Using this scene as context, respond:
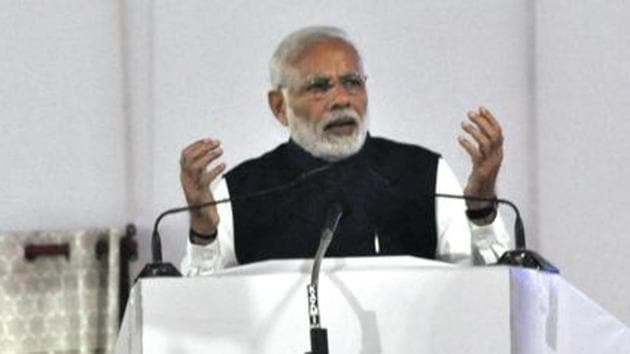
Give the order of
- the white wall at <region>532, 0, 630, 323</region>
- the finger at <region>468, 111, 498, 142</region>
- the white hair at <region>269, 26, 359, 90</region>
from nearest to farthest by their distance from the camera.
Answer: the finger at <region>468, 111, 498, 142</region> < the white hair at <region>269, 26, 359, 90</region> < the white wall at <region>532, 0, 630, 323</region>

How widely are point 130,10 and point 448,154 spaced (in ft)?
2.66

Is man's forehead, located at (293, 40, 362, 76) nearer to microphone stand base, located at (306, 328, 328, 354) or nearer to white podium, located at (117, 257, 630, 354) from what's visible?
white podium, located at (117, 257, 630, 354)

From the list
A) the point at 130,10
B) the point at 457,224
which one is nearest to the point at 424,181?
the point at 457,224

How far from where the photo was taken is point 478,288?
1024 mm

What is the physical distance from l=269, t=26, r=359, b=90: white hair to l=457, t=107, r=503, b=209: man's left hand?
1.32 feet

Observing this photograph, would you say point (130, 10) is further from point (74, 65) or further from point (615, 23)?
point (615, 23)

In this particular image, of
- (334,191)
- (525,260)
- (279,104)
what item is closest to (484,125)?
(525,260)

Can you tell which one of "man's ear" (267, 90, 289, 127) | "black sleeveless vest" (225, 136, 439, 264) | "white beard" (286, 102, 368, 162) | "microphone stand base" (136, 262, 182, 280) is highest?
"man's ear" (267, 90, 289, 127)

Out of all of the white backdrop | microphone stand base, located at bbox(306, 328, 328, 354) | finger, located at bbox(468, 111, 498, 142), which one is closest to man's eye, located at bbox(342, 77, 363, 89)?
finger, located at bbox(468, 111, 498, 142)

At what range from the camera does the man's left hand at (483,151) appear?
1.24m

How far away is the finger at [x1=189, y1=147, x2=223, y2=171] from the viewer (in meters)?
1.19

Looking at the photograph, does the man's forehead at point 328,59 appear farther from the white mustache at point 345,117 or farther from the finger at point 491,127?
the finger at point 491,127

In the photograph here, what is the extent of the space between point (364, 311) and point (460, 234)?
1.75 ft

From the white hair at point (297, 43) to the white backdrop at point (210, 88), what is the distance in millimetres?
978
